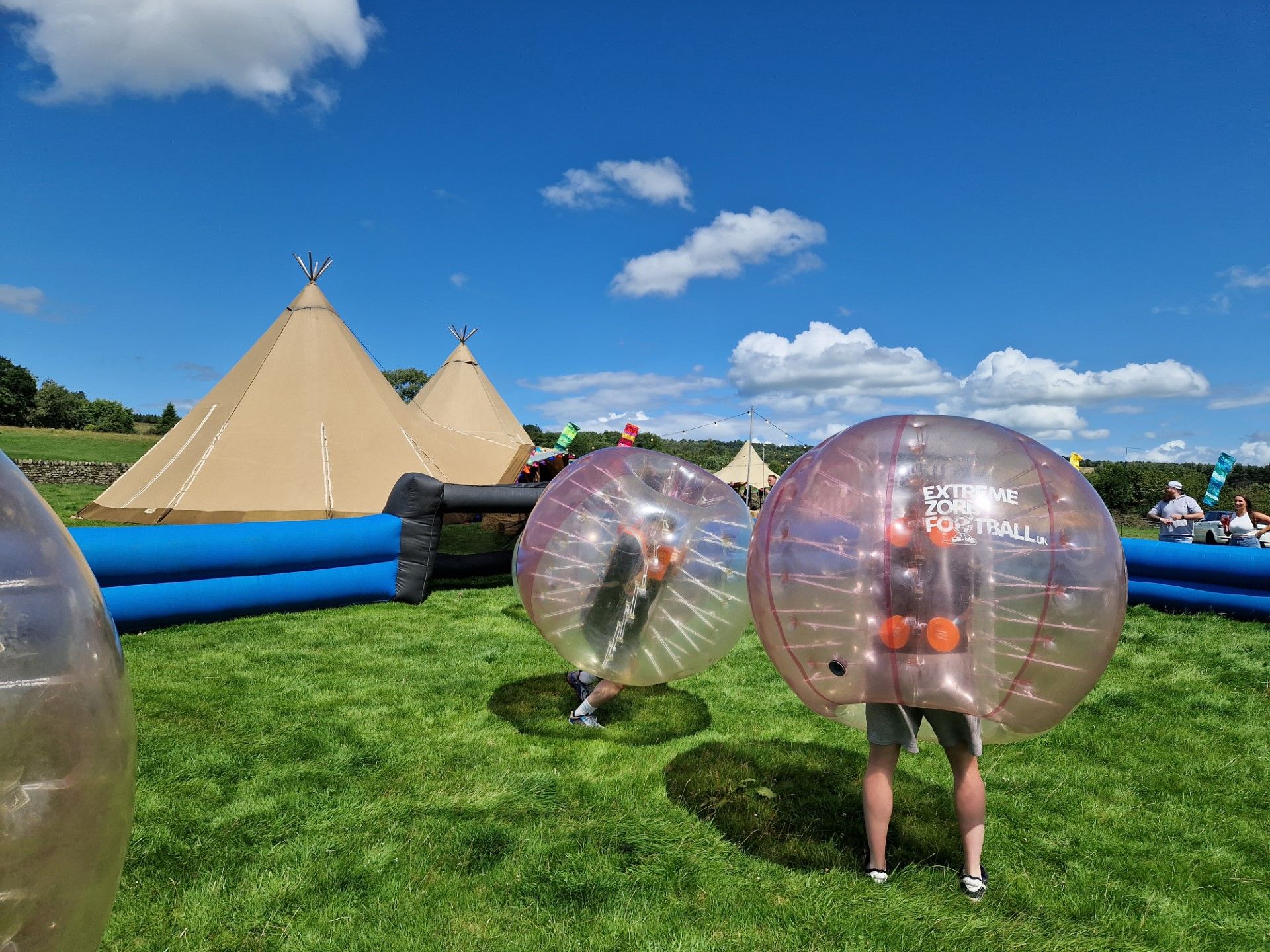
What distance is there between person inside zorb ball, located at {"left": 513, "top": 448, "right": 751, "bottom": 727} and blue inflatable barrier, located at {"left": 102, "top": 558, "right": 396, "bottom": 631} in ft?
13.1

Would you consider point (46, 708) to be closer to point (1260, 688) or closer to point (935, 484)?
point (935, 484)

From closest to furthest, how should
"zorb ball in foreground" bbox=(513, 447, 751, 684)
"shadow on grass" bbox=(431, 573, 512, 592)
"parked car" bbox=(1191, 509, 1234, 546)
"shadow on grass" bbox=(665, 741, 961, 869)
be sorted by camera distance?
"shadow on grass" bbox=(665, 741, 961, 869) < "zorb ball in foreground" bbox=(513, 447, 751, 684) < "shadow on grass" bbox=(431, 573, 512, 592) < "parked car" bbox=(1191, 509, 1234, 546)

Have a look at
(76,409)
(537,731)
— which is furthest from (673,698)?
(76,409)

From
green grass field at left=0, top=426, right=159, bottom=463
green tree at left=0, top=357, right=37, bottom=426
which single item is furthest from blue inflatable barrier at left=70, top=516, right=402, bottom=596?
green tree at left=0, top=357, right=37, bottom=426

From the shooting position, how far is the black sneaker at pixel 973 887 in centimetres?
294

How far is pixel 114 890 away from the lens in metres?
1.10

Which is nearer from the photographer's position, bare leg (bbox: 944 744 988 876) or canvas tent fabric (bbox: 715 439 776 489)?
bare leg (bbox: 944 744 988 876)

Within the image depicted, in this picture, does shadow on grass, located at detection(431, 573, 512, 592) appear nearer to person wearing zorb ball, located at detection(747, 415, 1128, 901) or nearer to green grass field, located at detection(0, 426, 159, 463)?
person wearing zorb ball, located at detection(747, 415, 1128, 901)

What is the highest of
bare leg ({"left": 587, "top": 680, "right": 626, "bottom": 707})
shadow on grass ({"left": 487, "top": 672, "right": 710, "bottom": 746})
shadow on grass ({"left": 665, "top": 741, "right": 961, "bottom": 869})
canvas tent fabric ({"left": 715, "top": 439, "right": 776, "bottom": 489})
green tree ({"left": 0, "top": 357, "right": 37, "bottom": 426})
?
green tree ({"left": 0, "top": 357, "right": 37, "bottom": 426})

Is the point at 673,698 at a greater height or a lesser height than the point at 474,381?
lesser

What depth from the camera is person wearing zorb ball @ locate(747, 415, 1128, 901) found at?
2.43 meters

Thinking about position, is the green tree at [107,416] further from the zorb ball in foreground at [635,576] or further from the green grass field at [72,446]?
the zorb ball in foreground at [635,576]

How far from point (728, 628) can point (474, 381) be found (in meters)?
21.7

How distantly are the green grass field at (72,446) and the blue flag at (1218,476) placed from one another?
31.7 metres
